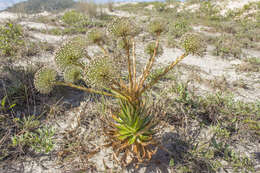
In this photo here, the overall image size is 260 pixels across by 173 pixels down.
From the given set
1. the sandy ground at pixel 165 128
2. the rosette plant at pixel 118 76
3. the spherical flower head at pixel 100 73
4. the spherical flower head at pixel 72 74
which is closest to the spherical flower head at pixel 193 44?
the rosette plant at pixel 118 76

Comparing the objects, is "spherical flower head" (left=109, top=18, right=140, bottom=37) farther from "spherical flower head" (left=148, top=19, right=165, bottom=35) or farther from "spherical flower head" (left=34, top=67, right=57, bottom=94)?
"spherical flower head" (left=34, top=67, right=57, bottom=94)

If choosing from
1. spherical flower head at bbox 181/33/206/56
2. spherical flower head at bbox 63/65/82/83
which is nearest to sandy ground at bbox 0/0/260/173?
spherical flower head at bbox 63/65/82/83

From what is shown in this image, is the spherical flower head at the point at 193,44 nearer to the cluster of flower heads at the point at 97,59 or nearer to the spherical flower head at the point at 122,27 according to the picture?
the cluster of flower heads at the point at 97,59

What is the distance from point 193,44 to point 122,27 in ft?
2.68

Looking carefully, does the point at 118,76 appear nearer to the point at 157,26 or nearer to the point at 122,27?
the point at 122,27

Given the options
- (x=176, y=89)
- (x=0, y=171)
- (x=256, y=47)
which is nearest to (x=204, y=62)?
(x=176, y=89)

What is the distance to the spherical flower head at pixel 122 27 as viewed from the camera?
186 centimetres

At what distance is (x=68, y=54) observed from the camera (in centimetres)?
182

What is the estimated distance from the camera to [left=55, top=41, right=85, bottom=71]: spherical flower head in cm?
182

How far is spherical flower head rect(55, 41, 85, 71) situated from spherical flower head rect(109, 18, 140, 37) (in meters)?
0.43

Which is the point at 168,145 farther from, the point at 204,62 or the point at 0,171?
the point at 204,62

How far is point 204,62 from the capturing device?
20.9 feet

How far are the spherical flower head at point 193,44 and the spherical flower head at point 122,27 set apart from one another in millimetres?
607

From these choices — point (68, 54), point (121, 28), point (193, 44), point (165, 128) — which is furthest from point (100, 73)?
point (165, 128)
